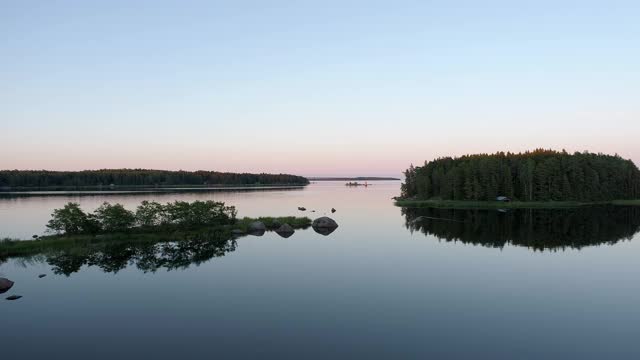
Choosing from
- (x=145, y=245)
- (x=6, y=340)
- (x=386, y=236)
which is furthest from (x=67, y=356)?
(x=386, y=236)

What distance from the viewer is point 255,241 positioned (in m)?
62.2

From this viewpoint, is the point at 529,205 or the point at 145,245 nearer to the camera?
the point at 145,245

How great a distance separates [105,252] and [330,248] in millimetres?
27864

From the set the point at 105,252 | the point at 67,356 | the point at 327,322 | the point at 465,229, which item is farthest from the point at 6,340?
the point at 465,229

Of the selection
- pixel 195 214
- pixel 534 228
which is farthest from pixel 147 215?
pixel 534 228

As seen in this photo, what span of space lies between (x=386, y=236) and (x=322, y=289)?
33.9 meters

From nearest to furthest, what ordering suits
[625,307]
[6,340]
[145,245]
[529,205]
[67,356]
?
[67,356]
[6,340]
[625,307]
[145,245]
[529,205]

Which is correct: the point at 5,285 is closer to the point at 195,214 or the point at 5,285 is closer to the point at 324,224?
the point at 195,214

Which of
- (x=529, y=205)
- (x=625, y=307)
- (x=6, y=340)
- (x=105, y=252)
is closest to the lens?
(x=6, y=340)

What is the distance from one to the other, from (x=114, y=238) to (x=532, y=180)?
390ft

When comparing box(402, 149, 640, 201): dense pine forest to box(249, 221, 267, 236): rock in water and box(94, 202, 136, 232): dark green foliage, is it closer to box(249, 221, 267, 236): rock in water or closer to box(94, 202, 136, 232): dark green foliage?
box(249, 221, 267, 236): rock in water

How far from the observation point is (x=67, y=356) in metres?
22.6

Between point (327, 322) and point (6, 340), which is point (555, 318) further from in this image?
point (6, 340)

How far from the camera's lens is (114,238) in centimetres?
5691
